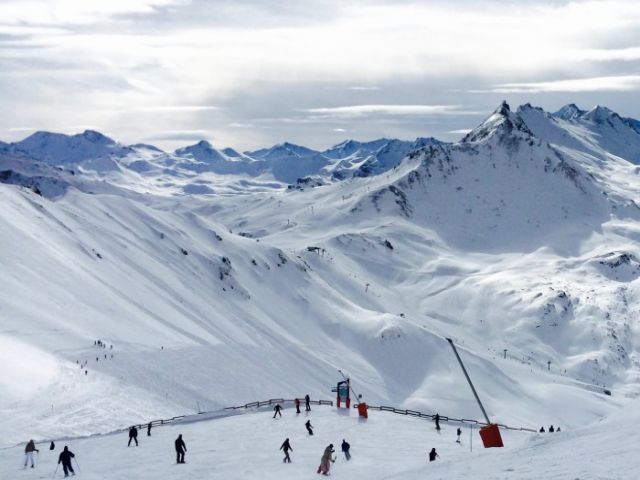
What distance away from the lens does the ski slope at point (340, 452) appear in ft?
85.2

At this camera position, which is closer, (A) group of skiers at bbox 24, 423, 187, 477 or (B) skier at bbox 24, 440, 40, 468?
(A) group of skiers at bbox 24, 423, 187, 477

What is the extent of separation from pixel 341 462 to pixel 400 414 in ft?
59.5

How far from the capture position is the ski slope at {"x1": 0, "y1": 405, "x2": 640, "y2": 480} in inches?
1022

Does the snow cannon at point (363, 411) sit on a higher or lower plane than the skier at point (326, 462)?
higher

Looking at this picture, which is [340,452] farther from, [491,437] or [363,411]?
[363,411]

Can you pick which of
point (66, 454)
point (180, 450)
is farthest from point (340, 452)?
point (66, 454)

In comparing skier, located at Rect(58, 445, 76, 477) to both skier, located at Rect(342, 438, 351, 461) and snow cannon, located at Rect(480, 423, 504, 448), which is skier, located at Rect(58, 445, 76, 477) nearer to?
skier, located at Rect(342, 438, 351, 461)

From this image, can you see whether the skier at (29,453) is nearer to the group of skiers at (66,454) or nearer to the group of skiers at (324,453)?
the group of skiers at (66,454)

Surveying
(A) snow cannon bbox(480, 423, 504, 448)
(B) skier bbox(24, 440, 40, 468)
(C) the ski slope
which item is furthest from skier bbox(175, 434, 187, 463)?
(A) snow cannon bbox(480, 423, 504, 448)

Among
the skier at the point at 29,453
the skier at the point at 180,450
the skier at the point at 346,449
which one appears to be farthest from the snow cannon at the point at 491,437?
the skier at the point at 29,453

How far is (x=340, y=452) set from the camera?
40.6 meters

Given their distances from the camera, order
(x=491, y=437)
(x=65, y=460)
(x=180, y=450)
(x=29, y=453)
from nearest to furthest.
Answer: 1. (x=65, y=460)
2. (x=491, y=437)
3. (x=29, y=453)
4. (x=180, y=450)

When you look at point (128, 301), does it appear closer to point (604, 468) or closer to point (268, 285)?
point (268, 285)

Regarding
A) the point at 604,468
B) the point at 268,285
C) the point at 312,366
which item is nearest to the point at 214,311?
the point at 312,366
